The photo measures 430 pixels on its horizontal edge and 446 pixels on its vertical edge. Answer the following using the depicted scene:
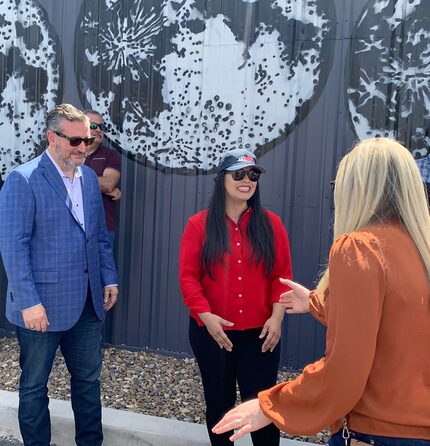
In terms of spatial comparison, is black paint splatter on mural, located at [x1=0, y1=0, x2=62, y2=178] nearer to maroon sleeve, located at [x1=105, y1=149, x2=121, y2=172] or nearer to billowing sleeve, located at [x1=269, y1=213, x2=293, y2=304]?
maroon sleeve, located at [x1=105, y1=149, x2=121, y2=172]

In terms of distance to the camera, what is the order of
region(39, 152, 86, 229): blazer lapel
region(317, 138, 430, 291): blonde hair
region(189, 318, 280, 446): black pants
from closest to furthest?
region(317, 138, 430, 291): blonde hair < region(189, 318, 280, 446): black pants < region(39, 152, 86, 229): blazer lapel

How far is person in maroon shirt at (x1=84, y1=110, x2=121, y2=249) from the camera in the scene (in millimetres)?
4695

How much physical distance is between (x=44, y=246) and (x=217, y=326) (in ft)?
3.45

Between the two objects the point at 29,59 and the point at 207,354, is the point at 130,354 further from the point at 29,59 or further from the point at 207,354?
the point at 29,59

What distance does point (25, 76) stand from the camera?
17.4 ft

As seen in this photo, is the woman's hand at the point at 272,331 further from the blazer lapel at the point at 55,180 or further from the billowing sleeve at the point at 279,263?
the blazer lapel at the point at 55,180

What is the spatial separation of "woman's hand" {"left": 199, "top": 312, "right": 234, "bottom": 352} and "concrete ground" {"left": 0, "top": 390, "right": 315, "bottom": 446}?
754mm

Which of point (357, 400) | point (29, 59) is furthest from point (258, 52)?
point (357, 400)

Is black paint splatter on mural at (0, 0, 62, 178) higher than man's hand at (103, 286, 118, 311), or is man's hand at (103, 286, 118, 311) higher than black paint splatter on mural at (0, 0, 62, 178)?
A: black paint splatter on mural at (0, 0, 62, 178)

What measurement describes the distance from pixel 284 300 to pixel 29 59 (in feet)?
13.5

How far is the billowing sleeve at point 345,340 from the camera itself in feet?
4.96

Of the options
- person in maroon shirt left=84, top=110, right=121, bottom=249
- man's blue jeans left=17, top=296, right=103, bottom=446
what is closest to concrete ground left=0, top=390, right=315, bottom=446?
man's blue jeans left=17, top=296, right=103, bottom=446

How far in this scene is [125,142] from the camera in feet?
16.4

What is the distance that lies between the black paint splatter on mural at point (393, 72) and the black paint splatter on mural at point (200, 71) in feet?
0.90
